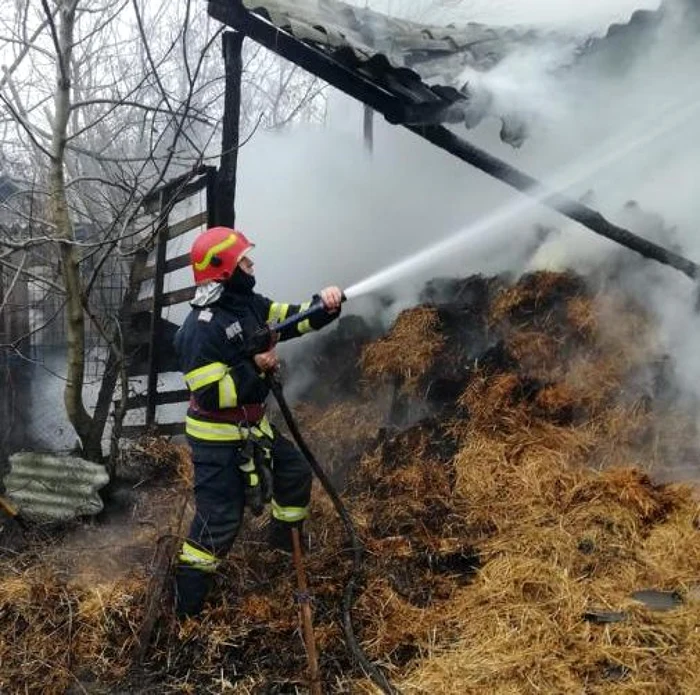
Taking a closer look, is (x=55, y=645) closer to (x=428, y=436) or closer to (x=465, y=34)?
(x=428, y=436)

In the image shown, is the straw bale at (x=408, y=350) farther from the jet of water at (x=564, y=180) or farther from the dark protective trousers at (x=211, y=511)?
the dark protective trousers at (x=211, y=511)

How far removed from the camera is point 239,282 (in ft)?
14.1

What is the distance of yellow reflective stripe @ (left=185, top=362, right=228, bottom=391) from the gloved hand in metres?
0.46

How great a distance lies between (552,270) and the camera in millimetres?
6391

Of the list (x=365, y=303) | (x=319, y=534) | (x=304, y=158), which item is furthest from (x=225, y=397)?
(x=304, y=158)

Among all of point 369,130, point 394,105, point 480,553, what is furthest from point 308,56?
point 369,130

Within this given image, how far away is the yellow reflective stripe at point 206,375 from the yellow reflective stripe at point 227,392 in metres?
0.03

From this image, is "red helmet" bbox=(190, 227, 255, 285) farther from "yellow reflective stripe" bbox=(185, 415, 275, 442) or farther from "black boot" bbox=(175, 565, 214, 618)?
"black boot" bbox=(175, 565, 214, 618)

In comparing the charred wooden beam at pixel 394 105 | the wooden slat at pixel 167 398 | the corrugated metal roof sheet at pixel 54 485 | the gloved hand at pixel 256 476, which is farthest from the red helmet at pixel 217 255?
the wooden slat at pixel 167 398

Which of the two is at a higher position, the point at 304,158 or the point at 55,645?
the point at 304,158

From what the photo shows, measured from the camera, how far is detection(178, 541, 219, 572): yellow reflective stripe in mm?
3947

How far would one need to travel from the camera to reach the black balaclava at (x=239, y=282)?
4242mm

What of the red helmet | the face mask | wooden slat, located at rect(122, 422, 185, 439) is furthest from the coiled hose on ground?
wooden slat, located at rect(122, 422, 185, 439)

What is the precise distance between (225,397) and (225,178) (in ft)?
7.57
